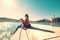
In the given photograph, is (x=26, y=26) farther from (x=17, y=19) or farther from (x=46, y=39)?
(x=46, y=39)

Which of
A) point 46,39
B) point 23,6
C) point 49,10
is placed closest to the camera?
point 46,39

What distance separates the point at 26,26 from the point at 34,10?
552mm

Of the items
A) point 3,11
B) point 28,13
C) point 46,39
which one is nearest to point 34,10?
point 28,13

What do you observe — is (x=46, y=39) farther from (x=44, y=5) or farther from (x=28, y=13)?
(x=44, y=5)

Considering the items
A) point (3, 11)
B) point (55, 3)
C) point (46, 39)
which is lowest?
point (46, 39)

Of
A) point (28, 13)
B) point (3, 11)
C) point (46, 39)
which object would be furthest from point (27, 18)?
point (46, 39)

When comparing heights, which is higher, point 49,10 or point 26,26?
point 49,10

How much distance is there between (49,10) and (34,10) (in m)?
0.42

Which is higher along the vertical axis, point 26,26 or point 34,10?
point 34,10

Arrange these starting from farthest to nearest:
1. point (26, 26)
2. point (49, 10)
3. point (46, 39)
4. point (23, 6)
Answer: point (49, 10), point (23, 6), point (26, 26), point (46, 39)

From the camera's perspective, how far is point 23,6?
10.5 ft

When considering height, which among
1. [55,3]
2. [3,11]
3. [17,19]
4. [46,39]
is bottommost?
[46,39]

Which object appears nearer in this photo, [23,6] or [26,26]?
[26,26]

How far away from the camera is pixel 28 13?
125 inches
